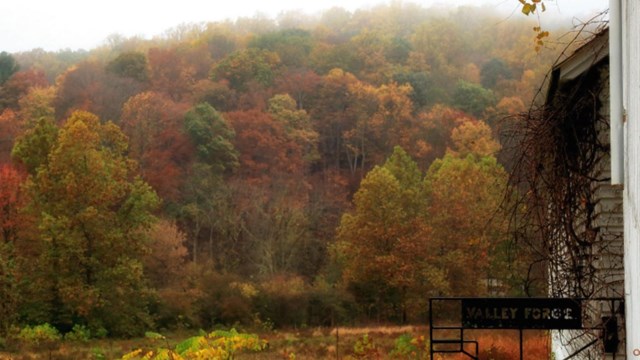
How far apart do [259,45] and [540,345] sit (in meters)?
78.3

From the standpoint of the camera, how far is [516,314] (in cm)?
760

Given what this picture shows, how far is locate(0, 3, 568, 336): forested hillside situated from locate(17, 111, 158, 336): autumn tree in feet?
0.26

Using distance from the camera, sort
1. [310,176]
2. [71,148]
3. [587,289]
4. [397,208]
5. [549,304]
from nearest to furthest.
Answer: [549,304]
[587,289]
[71,148]
[397,208]
[310,176]

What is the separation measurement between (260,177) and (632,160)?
61768mm

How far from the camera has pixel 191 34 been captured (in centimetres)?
10950

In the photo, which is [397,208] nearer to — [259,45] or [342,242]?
[342,242]

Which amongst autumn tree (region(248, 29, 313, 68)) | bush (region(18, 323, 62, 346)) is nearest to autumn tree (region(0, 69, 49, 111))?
autumn tree (region(248, 29, 313, 68))

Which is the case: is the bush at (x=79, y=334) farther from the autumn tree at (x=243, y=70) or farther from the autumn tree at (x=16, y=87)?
the autumn tree at (x=243, y=70)

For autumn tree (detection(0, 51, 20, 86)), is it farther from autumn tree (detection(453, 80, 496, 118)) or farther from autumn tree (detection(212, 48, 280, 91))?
autumn tree (detection(453, 80, 496, 118))

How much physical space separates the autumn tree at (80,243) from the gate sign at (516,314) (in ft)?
95.2

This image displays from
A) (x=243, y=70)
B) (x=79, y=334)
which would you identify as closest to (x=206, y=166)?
(x=243, y=70)

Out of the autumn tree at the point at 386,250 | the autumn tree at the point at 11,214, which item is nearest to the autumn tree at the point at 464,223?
the autumn tree at the point at 386,250

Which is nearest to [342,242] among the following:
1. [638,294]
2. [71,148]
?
[71,148]

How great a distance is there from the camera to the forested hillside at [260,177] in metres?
35.9
